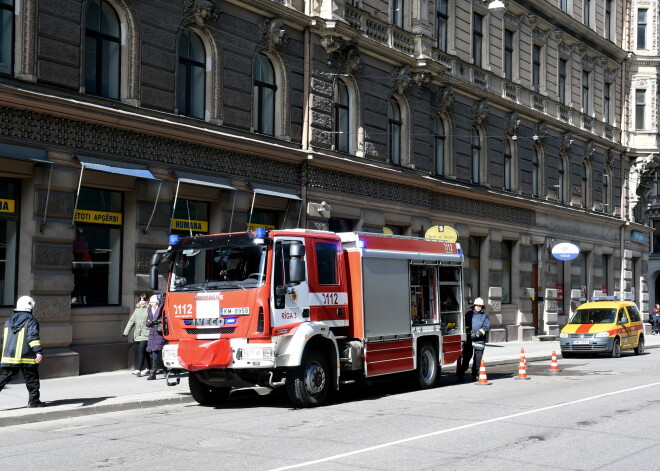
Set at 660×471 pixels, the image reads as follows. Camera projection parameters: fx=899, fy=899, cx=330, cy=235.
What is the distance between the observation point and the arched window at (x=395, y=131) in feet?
95.6

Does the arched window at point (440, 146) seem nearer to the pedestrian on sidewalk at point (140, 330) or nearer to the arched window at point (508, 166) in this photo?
the arched window at point (508, 166)

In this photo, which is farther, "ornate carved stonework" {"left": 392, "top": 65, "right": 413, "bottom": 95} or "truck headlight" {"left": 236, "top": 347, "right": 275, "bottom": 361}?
"ornate carved stonework" {"left": 392, "top": 65, "right": 413, "bottom": 95}

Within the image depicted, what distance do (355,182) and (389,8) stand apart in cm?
608

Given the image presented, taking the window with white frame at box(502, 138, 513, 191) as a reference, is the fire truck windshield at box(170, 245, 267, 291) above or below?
below

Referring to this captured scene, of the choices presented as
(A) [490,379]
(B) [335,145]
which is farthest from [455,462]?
(B) [335,145]

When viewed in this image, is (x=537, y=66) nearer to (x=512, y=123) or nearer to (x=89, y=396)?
(x=512, y=123)

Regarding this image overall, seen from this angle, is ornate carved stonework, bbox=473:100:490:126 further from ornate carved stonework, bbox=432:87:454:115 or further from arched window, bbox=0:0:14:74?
arched window, bbox=0:0:14:74

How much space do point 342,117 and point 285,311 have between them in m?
13.4

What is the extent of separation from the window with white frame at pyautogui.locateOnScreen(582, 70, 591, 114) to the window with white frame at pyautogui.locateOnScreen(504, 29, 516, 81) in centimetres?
804

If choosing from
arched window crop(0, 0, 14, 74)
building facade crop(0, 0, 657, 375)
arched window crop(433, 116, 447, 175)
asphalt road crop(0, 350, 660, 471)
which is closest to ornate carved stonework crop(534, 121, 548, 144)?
building facade crop(0, 0, 657, 375)

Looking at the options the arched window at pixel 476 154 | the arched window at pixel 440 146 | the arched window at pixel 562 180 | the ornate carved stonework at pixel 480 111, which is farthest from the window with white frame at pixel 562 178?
the arched window at pixel 440 146

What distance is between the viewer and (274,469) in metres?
9.32

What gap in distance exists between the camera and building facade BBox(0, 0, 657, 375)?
18219 mm

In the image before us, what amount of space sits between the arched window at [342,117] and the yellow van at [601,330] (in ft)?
30.1
